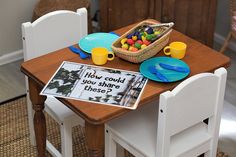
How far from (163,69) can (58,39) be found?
624 mm

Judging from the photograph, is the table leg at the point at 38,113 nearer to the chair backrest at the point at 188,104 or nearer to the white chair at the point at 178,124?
the white chair at the point at 178,124

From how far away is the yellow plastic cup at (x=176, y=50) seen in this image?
2260mm

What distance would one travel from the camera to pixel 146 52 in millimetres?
2217

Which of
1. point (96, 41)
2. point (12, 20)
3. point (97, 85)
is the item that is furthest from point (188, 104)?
point (12, 20)

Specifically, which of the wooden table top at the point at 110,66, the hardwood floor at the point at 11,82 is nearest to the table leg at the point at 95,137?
the wooden table top at the point at 110,66

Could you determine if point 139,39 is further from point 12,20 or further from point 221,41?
point 221,41

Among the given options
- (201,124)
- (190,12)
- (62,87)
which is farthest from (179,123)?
(190,12)

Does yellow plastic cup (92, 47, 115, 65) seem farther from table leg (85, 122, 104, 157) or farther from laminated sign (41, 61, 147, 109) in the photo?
table leg (85, 122, 104, 157)

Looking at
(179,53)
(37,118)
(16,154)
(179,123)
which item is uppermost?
(179,53)

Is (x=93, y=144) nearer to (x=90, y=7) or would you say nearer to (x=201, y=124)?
(x=201, y=124)

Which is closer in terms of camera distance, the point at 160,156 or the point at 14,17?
the point at 160,156

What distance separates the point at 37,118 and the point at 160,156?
63 centimetres

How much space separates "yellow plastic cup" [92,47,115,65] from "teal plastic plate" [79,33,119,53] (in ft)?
0.26

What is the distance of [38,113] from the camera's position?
2357 mm
